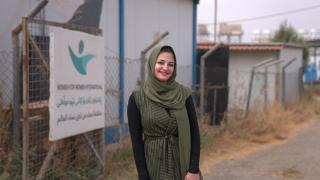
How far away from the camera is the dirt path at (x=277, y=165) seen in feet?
24.9

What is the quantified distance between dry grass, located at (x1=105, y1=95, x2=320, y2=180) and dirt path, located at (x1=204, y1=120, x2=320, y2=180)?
198 mm

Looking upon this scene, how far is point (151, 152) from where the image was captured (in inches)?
148

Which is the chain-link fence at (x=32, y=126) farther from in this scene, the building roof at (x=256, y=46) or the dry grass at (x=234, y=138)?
the building roof at (x=256, y=46)

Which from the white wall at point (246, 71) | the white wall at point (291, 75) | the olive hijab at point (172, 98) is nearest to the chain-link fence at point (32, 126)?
the olive hijab at point (172, 98)

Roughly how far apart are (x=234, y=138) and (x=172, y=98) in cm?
729

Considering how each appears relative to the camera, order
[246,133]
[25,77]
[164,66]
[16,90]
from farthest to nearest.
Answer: [246,133] < [16,90] < [25,77] < [164,66]

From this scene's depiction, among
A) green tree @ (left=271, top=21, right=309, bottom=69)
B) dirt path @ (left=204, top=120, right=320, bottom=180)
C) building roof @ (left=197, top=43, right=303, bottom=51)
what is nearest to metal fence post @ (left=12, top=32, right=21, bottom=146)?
dirt path @ (left=204, top=120, right=320, bottom=180)

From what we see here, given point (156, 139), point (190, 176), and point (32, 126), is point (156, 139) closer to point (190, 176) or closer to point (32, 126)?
point (190, 176)

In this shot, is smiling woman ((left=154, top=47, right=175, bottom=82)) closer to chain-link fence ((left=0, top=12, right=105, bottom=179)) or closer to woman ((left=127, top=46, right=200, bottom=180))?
woman ((left=127, top=46, right=200, bottom=180))

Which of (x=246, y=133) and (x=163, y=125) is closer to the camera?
(x=163, y=125)

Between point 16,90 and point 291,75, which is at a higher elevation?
point 16,90

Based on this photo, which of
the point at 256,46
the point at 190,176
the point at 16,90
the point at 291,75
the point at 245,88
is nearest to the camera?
the point at 190,176

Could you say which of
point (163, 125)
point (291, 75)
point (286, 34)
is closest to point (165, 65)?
point (163, 125)

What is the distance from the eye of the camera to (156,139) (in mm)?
3738
